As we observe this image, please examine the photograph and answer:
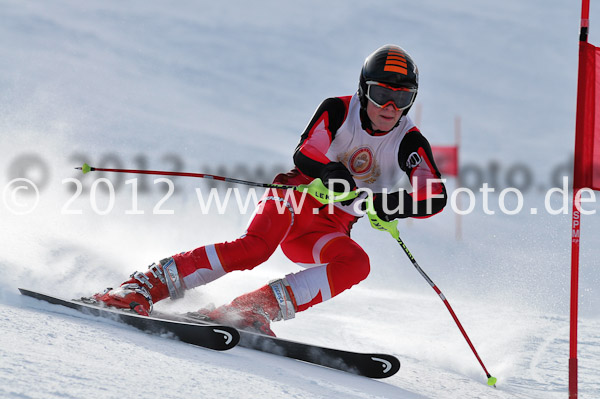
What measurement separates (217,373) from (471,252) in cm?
758

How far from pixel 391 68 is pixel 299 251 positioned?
107cm

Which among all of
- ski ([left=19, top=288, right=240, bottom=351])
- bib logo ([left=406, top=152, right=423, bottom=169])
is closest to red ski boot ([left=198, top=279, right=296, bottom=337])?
ski ([left=19, top=288, right=240, bottom=351])

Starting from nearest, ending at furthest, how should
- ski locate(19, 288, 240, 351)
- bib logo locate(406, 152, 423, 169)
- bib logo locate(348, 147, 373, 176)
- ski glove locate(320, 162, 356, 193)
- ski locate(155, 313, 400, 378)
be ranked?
ski locate(19, 288, 240, 351)
ski locate(155, 313, 400, 378)
ski glove locate(320, 162, 356, 193)
bib logo locate(406, 152, 423, 169)
bib logo locate(348, 147, 373, 176)

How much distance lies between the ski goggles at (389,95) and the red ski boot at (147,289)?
1248mm

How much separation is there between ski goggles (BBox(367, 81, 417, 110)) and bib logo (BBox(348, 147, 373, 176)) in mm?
298

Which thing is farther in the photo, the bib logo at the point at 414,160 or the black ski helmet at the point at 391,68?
the bib logo at the point at 414,160

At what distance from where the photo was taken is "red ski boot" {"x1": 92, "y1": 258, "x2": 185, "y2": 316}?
2549 mm

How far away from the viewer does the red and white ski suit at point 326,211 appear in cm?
277

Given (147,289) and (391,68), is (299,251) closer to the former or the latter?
(147,289)

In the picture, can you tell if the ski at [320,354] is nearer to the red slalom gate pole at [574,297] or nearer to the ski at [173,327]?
the ski at [173,327]

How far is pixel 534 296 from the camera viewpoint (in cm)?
522

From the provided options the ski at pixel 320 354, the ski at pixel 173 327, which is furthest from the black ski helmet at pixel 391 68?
the ski at pixel 173 327

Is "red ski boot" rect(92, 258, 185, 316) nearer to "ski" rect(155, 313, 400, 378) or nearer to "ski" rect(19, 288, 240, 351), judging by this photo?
"ski" rect(19, 288, 240, 351)

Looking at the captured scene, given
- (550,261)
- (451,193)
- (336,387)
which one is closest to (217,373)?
(336,387)
